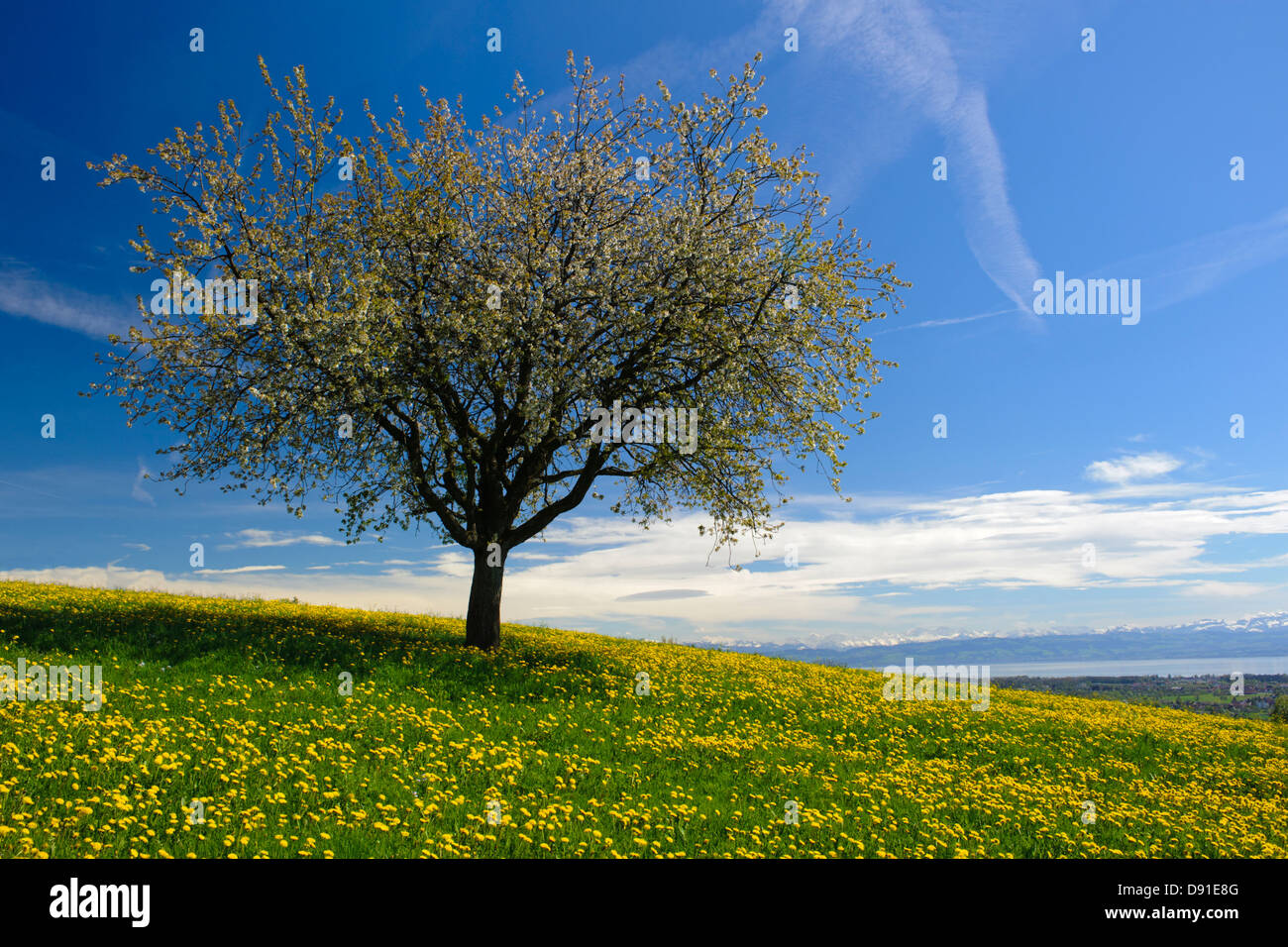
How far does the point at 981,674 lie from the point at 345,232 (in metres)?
27.5

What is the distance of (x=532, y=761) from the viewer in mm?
13633

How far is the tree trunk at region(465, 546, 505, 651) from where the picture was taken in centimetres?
2331

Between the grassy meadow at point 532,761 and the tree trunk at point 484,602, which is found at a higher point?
the tree trunk at point 484,602

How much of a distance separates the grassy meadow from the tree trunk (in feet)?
4.19

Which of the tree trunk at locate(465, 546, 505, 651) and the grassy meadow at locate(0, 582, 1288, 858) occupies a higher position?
the tree trunk at locate(465, 546, 505, 651)

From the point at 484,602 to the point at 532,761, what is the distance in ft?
33.7

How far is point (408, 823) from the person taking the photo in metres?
10.1

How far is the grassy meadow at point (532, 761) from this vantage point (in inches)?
392

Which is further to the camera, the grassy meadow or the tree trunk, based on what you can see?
the tree trunk

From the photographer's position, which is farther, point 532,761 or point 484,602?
point 484,602

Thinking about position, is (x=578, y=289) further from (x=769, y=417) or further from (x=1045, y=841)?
(x=1045, y=841)

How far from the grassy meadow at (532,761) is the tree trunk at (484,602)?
128 centimetres
